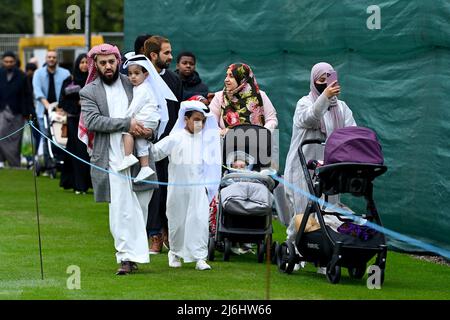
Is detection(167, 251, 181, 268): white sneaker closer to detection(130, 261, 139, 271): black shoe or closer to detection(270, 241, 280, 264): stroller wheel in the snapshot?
detection(130, 261, 139, 271): black shoe

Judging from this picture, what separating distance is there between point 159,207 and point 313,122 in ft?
7.01

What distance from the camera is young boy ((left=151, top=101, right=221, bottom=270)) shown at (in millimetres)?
11977

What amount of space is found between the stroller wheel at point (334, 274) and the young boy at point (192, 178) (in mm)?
1370

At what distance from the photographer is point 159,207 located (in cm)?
1321

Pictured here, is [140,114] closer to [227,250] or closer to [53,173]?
[227,250]

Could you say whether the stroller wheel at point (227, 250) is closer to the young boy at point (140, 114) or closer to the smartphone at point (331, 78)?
the young boy at point (140, 114)

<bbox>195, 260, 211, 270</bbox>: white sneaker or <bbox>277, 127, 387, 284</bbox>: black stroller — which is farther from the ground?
<bbox>277, 127, 387, 284</bbox>: black stroller

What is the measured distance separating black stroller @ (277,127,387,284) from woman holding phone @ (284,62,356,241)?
1.86 ft

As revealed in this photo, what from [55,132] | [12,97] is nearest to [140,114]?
[55,132]

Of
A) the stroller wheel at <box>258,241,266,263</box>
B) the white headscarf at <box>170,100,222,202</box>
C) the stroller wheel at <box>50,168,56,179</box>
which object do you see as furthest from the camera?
the stroller wheel at <box>50,168,56,179</box>

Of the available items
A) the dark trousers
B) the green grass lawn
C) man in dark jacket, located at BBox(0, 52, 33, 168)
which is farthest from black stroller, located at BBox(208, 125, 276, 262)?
man in dark jacket, located at BBox(0, 52, 33, 168)

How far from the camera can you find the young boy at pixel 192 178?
472 inches
